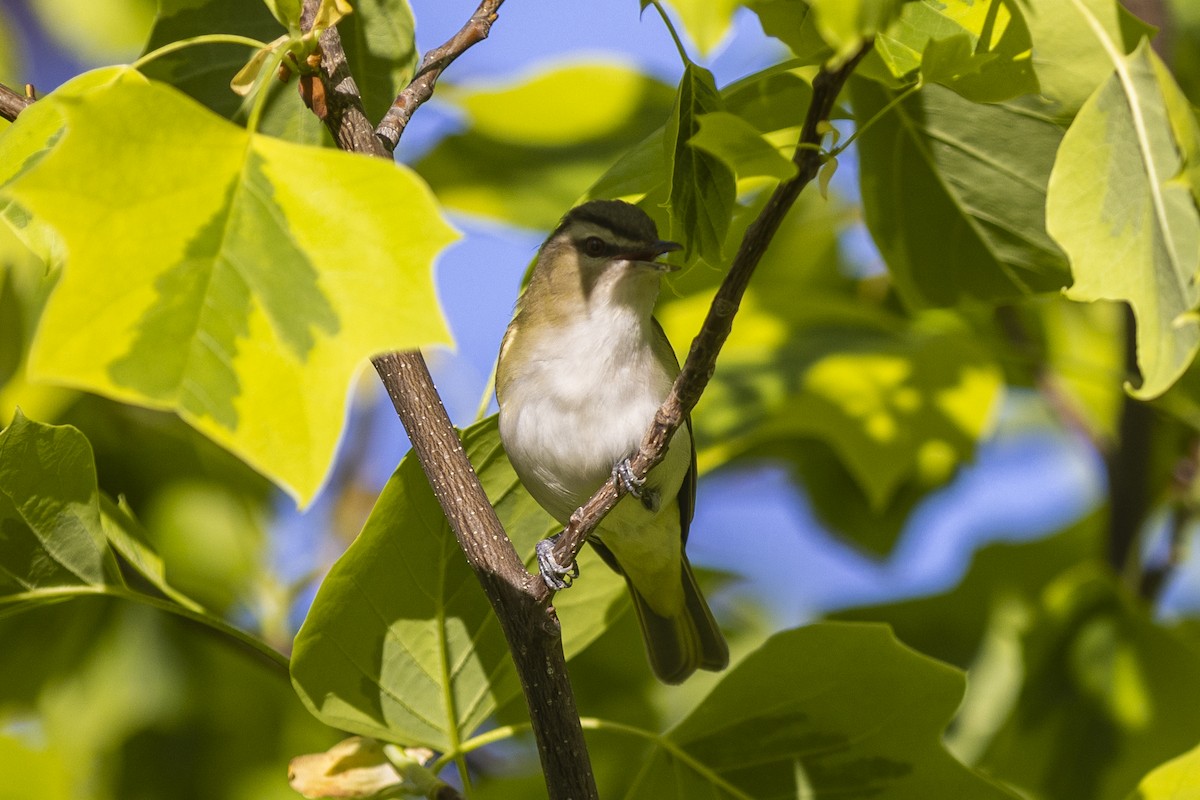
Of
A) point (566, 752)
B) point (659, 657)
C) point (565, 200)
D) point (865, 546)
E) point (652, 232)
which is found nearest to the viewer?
point (566, 752)

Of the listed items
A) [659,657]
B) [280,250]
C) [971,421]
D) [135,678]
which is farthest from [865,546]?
[280,250]

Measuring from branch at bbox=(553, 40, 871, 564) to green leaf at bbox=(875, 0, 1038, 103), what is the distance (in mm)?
88

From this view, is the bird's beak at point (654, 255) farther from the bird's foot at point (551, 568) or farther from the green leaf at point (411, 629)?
the bird's foot at point (551, 568)

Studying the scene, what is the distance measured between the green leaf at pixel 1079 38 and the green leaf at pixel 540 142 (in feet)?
6.04

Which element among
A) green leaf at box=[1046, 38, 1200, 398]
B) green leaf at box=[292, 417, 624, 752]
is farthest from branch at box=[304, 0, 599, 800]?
green leaf at box=[1046, 38, 1200, 398]

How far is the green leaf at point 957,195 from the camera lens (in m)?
2.53

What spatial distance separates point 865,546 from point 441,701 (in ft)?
6.04

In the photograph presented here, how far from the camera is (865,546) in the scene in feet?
12.3

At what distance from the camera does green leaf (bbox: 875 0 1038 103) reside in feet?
5.29

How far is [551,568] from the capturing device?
2.06m

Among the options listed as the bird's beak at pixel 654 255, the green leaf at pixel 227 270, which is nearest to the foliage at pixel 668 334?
the green leaf at pixel 227 270

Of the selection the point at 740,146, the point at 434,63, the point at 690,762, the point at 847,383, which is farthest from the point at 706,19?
the point at 847,383

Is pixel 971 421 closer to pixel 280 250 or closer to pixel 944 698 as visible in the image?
pixel 944 698

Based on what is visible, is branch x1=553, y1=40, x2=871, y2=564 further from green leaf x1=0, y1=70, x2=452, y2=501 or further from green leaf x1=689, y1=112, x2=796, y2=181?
green leaf x1=0, y1=70, x2=452, y2=501
